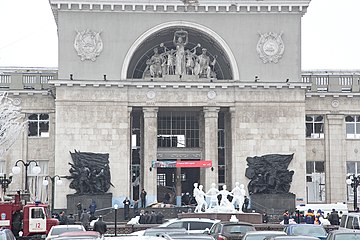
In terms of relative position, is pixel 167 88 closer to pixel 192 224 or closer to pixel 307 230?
pixel 192 224

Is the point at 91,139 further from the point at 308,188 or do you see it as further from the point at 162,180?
the point at 308,188

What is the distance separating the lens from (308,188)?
59.6 m

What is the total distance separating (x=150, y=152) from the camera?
5478 cm

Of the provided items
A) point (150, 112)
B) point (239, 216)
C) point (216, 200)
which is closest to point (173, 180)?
point (150, 112)

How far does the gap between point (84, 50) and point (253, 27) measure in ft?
38.2

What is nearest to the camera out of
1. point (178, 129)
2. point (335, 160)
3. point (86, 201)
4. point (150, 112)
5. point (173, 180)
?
point (86, 201)

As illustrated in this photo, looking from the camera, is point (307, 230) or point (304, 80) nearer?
point (307, 230)

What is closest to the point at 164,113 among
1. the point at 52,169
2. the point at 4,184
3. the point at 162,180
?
the point at 162,180

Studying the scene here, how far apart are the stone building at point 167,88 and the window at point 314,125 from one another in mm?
3315

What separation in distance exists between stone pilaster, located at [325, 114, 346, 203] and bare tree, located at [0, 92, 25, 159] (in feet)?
72.8

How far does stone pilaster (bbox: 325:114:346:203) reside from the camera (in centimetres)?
5925

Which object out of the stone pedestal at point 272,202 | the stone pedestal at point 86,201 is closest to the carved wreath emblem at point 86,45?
the stone pedestal at point 86,201

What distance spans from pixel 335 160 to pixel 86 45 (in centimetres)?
1994

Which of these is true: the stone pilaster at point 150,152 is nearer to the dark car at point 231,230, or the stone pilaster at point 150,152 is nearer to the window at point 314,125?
the window at point 314,125
